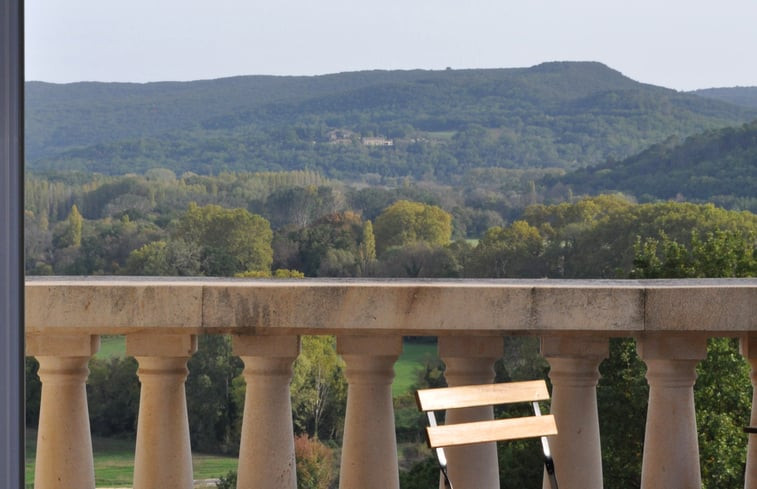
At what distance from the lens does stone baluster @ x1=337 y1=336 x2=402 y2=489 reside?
297 cm

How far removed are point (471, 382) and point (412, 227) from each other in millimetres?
32849

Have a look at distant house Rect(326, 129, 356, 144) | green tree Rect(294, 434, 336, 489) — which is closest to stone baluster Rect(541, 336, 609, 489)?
green tree Rect(294, 434, 336, 489)

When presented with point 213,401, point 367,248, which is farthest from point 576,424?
point 367,248

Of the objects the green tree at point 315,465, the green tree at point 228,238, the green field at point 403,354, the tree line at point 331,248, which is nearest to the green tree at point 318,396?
the tree line at point 331,248

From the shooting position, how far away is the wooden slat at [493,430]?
8.88ft

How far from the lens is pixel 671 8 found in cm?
6259

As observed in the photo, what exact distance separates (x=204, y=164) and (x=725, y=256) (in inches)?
986

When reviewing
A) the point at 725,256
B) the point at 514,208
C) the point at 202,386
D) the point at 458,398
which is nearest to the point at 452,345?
the point at 458,398

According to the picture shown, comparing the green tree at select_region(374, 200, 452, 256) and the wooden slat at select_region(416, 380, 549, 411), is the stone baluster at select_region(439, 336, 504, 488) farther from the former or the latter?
the green tree at select_region(374, 200, 452, 256)

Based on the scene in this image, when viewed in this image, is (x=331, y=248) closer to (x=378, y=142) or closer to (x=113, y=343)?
(x=378, y=142)

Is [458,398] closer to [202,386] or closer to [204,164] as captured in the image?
[202,386]

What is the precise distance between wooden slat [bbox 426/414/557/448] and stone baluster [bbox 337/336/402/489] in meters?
0.30

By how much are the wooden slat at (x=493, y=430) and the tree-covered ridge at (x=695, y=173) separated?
1330 inches
